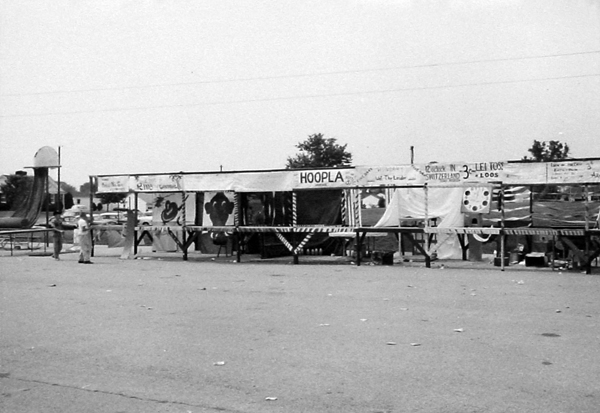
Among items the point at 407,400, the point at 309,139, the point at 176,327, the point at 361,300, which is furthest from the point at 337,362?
the point at 309,139

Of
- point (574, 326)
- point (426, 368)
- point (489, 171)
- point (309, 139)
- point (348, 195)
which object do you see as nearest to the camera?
point (426, 368)

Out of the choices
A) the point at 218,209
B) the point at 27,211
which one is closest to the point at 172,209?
the point at 218,209

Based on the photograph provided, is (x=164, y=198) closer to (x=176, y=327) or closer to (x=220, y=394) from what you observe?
(x=176, y=327)

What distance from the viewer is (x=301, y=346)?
331 inches

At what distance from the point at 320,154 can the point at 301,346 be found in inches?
2282

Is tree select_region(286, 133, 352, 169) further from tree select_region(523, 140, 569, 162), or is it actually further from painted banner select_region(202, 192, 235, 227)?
painted banner select_region(202, 192, 235, 227)

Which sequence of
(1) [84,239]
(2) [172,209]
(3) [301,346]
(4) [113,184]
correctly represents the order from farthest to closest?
1. (2) [172,209]
2. (4) [113,184]
3. (1) [84,239]
4. (3) [301,346]

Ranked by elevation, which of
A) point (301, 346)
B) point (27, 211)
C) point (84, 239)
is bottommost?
point (301, 346)

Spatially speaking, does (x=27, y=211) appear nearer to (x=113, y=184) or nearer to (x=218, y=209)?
(x=113, y=184)

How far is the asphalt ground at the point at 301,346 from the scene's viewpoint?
6.23m

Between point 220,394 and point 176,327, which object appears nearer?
point 220,394

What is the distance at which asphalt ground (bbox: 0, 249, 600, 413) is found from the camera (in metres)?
6.23

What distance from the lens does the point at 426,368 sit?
723 cm

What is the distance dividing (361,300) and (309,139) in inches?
2172
